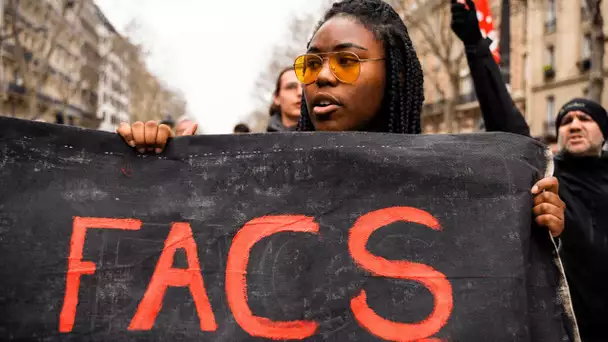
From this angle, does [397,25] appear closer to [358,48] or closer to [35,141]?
[358,48]

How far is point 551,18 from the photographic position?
28.5 metres

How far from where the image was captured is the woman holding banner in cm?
177

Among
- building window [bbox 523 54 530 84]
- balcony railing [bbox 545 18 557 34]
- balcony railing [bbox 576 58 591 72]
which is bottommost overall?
balcony railing [bbox 576 58 591 72]

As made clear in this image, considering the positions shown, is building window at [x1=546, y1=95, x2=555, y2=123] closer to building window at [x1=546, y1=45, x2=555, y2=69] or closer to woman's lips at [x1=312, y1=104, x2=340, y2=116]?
building window at [x1=546, y1=45, x2=555, y2=69]

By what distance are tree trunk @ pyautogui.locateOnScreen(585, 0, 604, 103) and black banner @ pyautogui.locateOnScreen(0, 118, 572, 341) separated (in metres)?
9.88

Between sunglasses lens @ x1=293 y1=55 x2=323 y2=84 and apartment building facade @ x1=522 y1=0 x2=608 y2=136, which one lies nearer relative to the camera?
sunglasses lens @ x1=293 y1=55 x2=323 y2=84

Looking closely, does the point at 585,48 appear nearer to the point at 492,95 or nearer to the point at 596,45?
the point at 596,45

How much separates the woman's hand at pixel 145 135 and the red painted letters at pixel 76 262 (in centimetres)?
20

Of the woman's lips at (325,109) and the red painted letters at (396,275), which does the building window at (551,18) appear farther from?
the red painted letters at (396,275)

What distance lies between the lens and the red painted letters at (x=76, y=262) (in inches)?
61.5

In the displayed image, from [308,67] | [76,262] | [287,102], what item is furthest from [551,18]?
[76,262]

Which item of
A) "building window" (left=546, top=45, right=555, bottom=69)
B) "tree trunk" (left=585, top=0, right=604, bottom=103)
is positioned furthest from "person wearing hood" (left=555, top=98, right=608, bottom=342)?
"building window" (left=546, top=45, right=555, bottom=69)

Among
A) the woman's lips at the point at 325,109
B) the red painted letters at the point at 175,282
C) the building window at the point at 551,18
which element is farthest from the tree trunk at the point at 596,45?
the building window at the point at 551,18

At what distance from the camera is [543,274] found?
1668 millimetres
